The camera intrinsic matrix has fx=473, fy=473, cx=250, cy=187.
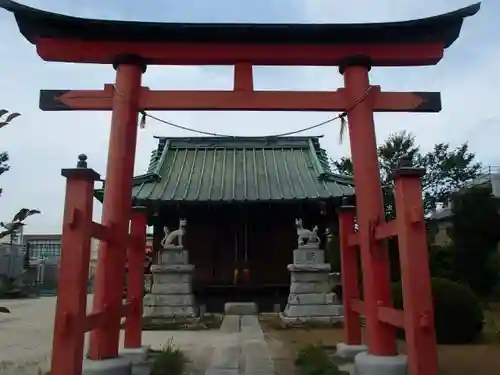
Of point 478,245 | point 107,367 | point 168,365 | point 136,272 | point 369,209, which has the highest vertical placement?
point 478,245

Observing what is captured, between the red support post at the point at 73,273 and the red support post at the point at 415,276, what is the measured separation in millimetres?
2810

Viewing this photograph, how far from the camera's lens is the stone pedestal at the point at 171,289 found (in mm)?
12016

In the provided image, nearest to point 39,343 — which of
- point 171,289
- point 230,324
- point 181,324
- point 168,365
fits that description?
point 181,324

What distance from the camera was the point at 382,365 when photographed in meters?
4.63

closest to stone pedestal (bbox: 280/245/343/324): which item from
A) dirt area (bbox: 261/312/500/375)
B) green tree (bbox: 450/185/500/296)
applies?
dirt area (bbox: 261/312/500/375)

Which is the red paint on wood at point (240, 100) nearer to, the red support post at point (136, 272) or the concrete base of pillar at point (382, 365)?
the red support post at point (136, 272)

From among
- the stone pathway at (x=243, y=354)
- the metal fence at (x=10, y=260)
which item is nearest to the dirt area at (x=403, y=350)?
the stone pathway at (x=243, y=354)

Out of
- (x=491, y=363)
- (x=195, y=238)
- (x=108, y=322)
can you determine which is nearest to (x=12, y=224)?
(x=108, y=322)

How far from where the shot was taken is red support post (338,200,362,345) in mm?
6168

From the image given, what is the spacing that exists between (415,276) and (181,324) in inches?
327

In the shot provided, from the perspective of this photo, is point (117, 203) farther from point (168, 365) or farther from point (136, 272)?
point (168, 365)

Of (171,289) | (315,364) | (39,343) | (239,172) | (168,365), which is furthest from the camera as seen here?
(239,172)

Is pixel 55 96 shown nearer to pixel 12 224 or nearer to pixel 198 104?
pixel 198 104

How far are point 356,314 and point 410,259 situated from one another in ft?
7.40
